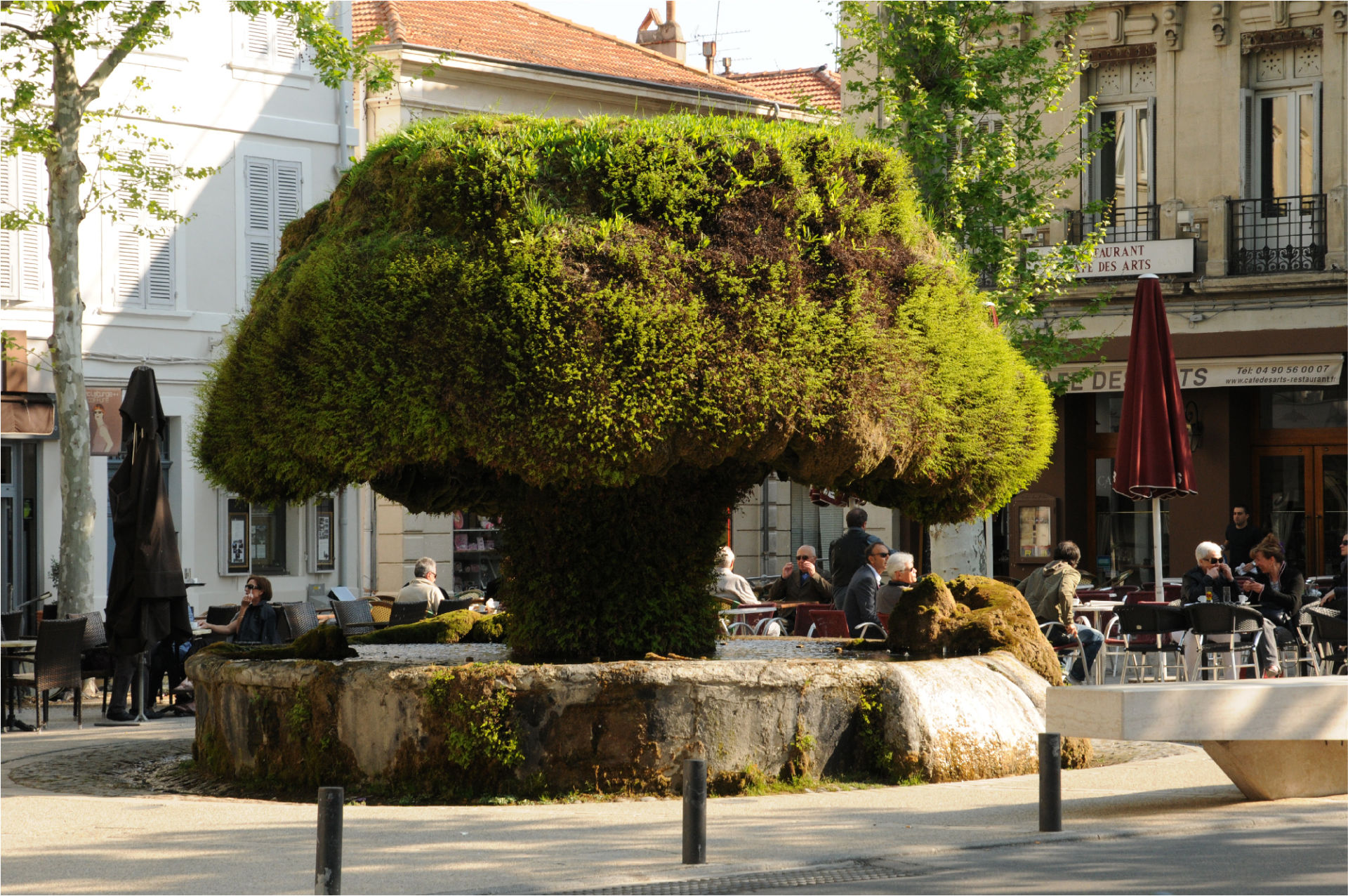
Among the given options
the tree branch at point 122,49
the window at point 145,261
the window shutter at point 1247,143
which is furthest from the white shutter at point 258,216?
the window shutter at point 1247,143

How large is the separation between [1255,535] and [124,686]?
12.7 m

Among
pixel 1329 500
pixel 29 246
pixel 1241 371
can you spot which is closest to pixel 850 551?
pixel 1241 371

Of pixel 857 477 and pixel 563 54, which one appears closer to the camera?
pixel 857 477

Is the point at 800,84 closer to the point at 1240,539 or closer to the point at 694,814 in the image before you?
the point at 1240,539

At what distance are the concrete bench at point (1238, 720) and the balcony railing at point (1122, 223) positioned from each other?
1577 centimetres

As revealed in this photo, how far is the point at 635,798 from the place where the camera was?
9.29m

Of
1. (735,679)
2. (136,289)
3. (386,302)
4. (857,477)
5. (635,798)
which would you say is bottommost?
(635,798)

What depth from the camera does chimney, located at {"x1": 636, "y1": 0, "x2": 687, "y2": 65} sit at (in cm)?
3562

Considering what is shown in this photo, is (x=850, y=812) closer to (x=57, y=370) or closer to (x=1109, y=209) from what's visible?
(x=57, y=370)

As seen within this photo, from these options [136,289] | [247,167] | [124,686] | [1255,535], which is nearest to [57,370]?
[124,686]

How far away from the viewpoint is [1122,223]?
955 inches

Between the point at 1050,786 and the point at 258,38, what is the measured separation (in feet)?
63.9

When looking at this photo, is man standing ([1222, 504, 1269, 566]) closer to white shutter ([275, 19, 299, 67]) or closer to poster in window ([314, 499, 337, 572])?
poster in window ([314, 499, 337, 572])

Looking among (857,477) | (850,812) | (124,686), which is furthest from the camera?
(124,686)
